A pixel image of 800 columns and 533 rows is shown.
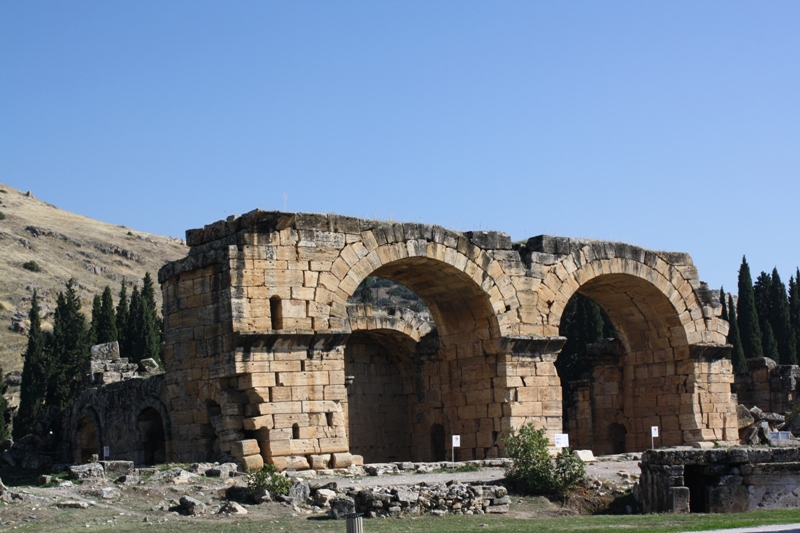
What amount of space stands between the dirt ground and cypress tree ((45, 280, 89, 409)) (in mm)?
25194

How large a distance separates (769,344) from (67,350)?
29.0m

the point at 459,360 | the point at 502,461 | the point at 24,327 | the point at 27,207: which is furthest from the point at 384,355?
the point at 27,207

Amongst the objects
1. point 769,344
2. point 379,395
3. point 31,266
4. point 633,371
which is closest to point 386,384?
point 379,395

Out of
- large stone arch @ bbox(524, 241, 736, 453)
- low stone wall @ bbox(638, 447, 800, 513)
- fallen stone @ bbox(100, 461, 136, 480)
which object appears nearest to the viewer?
low stone wall @ bbox(638, 447, 800, 513)

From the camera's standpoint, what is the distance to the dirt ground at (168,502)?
13.7 meters

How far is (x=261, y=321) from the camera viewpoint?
1958cm

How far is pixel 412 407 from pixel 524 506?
580 inches

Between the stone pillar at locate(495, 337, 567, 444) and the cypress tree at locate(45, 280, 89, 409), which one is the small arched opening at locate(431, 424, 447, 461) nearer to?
the stone pillar at locate(495, 337, 567, 444)

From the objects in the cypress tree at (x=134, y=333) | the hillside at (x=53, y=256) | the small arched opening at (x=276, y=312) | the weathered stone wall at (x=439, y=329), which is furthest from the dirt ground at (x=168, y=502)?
the hillside at (x=53, y=256)

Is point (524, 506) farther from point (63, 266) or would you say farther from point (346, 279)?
Result: point (63, 266)

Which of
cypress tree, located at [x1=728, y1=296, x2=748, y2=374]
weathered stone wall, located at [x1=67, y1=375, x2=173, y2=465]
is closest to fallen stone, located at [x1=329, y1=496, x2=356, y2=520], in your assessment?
weathered stone wall, located at [x1=67, y1=375, x2=173, y2=465]

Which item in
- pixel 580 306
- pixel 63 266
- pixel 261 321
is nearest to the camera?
pixel 261 321

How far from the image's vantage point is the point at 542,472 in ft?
55.2

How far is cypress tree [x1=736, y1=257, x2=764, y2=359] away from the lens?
147 ft
